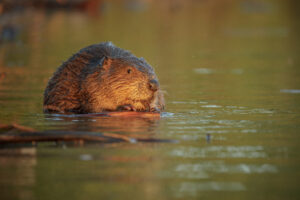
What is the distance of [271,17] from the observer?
3528 cm

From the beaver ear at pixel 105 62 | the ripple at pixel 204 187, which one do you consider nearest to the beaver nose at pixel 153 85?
the beaver ear at pixel 105 62

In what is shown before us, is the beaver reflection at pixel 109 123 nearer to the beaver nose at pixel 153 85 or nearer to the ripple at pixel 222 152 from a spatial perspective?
the beaver nose at pixel 153 85

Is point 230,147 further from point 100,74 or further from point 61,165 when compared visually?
point 100,74

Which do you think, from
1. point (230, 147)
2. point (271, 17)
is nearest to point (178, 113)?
point (230, 147)

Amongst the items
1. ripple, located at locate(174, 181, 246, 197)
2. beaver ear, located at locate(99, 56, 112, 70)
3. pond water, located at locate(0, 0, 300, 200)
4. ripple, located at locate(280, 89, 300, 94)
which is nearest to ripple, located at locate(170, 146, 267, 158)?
pond water, located at locate(0, 0, 300, 200)

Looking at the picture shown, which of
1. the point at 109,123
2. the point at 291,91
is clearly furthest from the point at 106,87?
the point at 291,91

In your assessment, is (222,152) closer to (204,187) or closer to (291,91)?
(204,187)

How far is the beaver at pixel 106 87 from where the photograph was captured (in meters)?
8.34

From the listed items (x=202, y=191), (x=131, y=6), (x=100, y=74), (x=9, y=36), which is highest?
(x=131, y=6)

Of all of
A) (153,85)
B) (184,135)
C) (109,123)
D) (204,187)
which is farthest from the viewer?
(153,85)

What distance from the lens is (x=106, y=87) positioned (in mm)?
8375

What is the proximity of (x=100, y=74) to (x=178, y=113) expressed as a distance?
1.03m

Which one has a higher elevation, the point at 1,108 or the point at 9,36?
the point at 9,36

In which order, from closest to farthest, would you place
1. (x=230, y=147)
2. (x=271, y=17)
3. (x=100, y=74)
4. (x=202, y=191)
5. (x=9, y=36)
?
(x=202, y=191) < (x=230, y=147) < (x=100, y=74) < (x=9, y=36) < (x=271, y=17)
